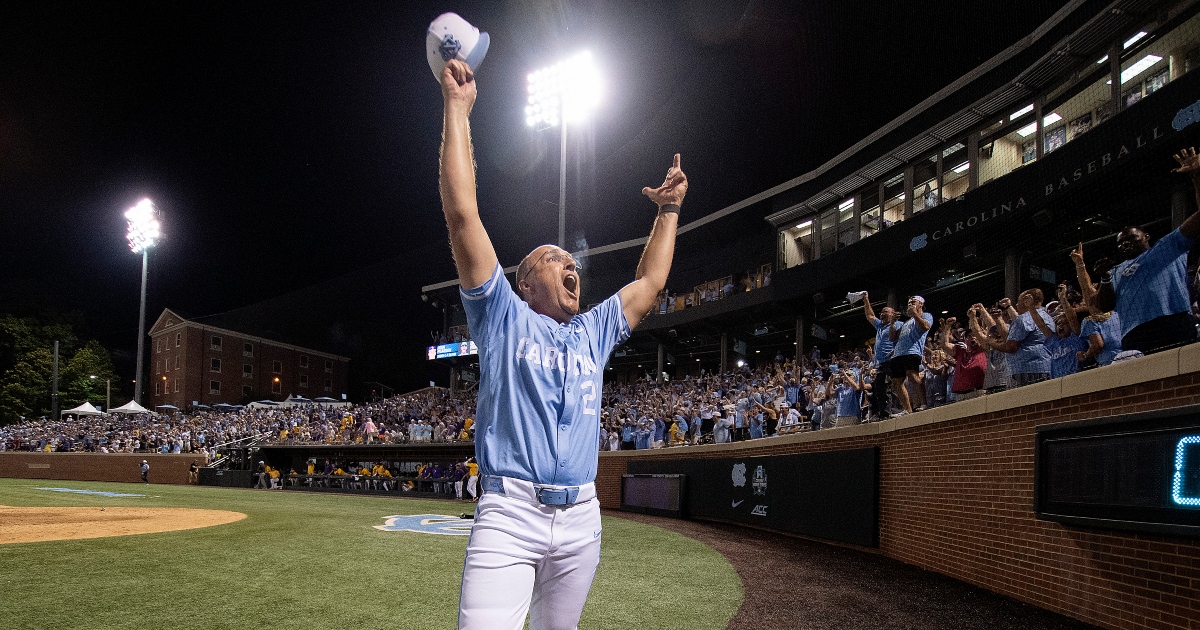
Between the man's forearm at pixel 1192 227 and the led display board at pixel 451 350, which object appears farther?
the led display board at pixel 451 350

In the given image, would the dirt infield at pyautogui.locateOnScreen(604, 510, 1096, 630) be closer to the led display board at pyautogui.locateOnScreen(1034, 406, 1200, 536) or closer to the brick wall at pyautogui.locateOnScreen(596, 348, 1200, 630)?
the brick wall at pyautogui.locateOnScreen(596, 348, 1200, 630)

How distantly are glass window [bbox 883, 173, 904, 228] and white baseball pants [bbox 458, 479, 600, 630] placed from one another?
2438cm

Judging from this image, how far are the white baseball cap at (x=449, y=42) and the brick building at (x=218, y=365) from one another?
63.4 m

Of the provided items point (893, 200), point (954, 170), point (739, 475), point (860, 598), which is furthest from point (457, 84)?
point (893, 200)

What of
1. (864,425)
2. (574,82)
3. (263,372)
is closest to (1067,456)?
(864,425)

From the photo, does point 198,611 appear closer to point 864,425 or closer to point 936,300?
point 864,425

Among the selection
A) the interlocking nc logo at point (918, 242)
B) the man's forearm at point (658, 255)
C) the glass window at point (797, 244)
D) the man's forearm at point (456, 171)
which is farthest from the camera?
the glass window at point (797, 244)

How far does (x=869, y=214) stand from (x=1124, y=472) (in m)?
23.0

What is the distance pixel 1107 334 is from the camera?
6.31 metres

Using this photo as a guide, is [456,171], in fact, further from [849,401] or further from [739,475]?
[739,475]

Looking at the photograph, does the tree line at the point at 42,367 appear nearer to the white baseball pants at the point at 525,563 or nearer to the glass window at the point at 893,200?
the glass window at the point at 893,200

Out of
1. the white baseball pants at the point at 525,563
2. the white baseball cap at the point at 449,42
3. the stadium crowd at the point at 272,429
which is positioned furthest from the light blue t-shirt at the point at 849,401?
the stadium crowd at the point at 272,429

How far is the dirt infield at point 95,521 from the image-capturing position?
8.96m

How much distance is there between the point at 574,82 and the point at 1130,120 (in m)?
11.6
